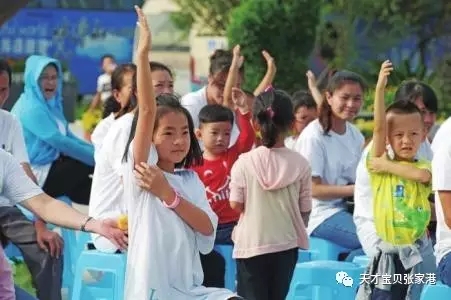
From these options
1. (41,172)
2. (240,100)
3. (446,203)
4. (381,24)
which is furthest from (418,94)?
(381,24)

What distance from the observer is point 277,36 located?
19422 mm

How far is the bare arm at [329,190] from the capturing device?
266 inches

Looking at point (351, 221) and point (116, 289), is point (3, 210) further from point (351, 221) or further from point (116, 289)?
point (351, 221)

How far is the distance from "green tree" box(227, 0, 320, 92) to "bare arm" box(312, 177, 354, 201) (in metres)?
11.7

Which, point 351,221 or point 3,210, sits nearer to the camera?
point 3,210

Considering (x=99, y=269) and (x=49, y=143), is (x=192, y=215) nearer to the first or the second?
(x=99, y=269)

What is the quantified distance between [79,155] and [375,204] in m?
2.43

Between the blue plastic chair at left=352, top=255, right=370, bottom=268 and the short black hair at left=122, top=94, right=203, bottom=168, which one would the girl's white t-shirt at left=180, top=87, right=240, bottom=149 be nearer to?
the blue plastic chair at left=352, top=255, right=370, bottom=268

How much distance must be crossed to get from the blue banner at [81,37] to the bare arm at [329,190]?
64.7 feet

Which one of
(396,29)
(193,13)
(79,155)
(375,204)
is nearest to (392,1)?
(396,29)

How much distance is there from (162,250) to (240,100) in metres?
1.96

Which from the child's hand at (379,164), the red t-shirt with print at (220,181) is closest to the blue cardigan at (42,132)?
→ the red t-shirt with print at (220,181)

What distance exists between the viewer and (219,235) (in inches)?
249

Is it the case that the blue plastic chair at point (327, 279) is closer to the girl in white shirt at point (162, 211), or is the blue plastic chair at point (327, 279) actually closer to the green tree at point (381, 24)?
the girl in white shirt at point (162, 211)
